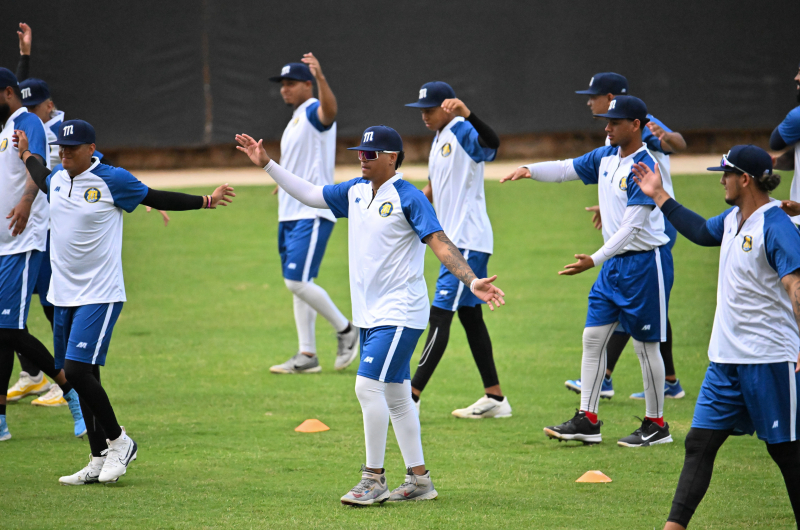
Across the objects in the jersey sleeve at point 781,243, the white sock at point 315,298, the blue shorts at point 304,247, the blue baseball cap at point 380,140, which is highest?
the blue baseball cap at point 380,140

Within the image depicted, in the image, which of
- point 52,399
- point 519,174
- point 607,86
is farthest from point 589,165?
point 52,399

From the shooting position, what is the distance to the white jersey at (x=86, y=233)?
6016 millimetres

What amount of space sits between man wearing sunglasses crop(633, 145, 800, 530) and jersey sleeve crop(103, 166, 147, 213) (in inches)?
141

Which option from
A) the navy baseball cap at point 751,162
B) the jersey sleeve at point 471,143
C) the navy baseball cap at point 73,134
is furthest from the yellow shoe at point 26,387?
the navy baseball cap at point 751,162

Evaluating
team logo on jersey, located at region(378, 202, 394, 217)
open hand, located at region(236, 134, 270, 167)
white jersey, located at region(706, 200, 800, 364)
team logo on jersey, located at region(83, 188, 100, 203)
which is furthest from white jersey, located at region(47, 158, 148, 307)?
white jersey, located at region(706, 200, 800, 364)

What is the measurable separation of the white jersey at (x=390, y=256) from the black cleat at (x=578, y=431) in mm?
1741

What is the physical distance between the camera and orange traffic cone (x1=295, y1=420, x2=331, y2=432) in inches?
288

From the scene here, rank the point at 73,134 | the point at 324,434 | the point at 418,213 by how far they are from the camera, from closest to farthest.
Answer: the point at 418,213 < the point at 73,134 < the point at 324,434

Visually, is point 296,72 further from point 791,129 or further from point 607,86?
point 791,129

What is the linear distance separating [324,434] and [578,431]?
6.22ft

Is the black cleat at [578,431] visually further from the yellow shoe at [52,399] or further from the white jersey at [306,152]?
the yellow shoe at [52,399]

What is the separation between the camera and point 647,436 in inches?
270

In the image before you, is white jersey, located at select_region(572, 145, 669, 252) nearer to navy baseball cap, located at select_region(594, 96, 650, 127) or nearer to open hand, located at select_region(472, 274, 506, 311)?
navy baseball cap, located at select_region(594, 96, 650, 127)

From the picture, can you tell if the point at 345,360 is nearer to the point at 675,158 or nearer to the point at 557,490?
the point at 557,490
